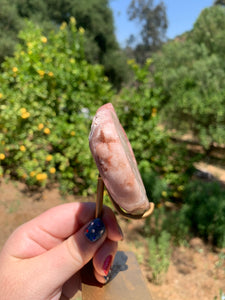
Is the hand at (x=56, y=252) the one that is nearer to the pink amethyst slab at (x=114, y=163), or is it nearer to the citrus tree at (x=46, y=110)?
the pink amethyst slab at (x=114, y=163)

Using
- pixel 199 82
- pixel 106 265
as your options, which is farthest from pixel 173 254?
pixel 199 82

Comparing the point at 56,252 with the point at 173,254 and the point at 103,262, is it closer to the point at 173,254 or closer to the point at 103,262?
the point at 103,262

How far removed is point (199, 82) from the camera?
19.6 ft

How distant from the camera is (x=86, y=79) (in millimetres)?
3660

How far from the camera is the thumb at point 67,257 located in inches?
39.2

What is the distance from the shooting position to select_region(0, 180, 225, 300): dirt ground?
8.30 ft

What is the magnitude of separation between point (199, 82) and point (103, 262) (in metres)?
5.73

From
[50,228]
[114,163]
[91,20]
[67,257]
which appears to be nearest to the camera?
[114,163]

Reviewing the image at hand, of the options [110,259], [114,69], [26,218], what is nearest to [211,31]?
[114,69]

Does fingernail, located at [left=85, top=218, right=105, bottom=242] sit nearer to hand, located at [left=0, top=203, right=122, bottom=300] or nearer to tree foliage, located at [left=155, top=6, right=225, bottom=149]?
hand, located at [left=0, top=203, right=122, bottom=300]

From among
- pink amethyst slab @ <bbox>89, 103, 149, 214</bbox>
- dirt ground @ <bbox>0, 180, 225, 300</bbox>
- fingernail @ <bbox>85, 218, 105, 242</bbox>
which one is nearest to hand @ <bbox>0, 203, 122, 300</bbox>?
fingernail @ <bbox>85, 218, 105, 242</bbox>

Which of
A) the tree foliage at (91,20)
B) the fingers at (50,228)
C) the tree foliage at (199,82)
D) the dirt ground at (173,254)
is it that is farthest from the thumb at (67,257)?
the tree foliage at (91,20)

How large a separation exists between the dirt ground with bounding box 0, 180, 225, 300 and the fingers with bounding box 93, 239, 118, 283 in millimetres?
1703

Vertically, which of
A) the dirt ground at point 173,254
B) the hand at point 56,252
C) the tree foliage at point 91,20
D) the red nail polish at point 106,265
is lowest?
the dirt ground at point 173,254
